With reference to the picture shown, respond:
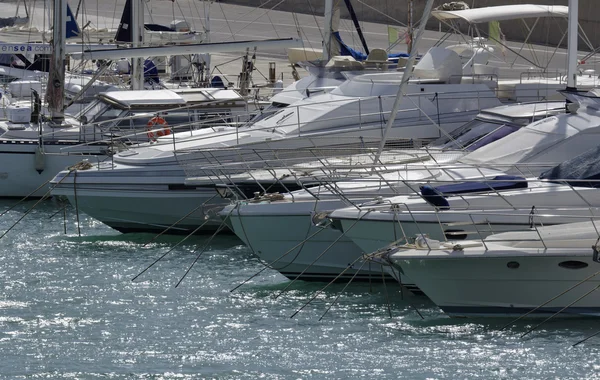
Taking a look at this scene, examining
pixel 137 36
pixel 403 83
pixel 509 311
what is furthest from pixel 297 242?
pixel 137 36

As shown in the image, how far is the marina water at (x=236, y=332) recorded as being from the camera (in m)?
12.2

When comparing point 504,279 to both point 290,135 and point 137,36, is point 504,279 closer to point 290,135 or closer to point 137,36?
point 290,135

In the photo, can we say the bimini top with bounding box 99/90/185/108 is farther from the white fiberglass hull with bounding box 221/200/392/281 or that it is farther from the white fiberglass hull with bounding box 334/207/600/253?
the white fiberglass hull with bounding box 334/207/600/253

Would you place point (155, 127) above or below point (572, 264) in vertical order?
above

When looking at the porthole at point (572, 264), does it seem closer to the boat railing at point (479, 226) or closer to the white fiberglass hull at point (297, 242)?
the boat railing at point (479, 226)

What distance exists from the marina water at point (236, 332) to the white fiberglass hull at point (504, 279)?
203 mm

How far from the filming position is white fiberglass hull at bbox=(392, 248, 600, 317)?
1303 centimetres

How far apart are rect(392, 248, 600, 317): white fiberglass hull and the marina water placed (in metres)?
0.20

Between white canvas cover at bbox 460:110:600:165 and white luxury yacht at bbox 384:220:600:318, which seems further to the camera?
white canvas cover at bbox 460:110:600:165

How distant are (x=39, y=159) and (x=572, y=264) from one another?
→ 40.6 feet

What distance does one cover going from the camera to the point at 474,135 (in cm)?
1823

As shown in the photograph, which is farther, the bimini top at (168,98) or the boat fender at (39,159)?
the bimini top at (168,98)

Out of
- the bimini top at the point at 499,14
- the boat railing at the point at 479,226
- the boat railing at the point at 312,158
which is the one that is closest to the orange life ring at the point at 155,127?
the boat railing at the point at 312,158

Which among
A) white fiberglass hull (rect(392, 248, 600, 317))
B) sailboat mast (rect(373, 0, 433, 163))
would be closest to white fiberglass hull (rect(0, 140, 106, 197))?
sailboat mast (rect(373, 0, 433, 163))
